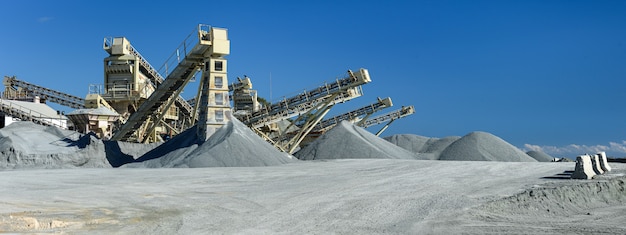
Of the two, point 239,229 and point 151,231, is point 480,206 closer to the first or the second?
point 239,229

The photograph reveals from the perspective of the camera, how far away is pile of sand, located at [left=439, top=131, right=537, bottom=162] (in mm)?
29125

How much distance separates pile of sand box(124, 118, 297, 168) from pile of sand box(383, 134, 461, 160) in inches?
613

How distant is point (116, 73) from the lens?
3406cm

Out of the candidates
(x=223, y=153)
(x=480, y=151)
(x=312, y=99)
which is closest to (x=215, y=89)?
(x=223, y=153)

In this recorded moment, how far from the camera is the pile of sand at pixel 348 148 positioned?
26703 mm

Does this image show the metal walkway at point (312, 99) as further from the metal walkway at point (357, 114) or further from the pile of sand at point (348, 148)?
the metal walkway at point (357, 114)

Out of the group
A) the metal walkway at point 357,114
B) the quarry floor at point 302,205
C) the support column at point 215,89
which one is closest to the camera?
the quarry floor at point 302,205

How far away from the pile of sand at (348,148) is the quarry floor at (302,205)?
1089 cm

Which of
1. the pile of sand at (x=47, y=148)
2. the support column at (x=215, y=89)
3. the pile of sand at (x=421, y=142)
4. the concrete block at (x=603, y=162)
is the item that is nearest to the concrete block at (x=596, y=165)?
the concrete block at (x=603, y=162)

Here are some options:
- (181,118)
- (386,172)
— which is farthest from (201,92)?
(181,118)

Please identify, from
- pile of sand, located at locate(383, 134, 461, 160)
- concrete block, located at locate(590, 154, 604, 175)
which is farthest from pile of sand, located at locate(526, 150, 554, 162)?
concrete block, located at locate(590, 154, 604, 175)

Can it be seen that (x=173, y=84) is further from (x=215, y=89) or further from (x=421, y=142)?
(x=421, y=142)

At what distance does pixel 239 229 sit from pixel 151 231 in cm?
115

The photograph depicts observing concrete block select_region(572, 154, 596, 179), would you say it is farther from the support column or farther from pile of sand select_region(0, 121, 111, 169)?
pile of sand select_region(0, 121, 111, 169)
